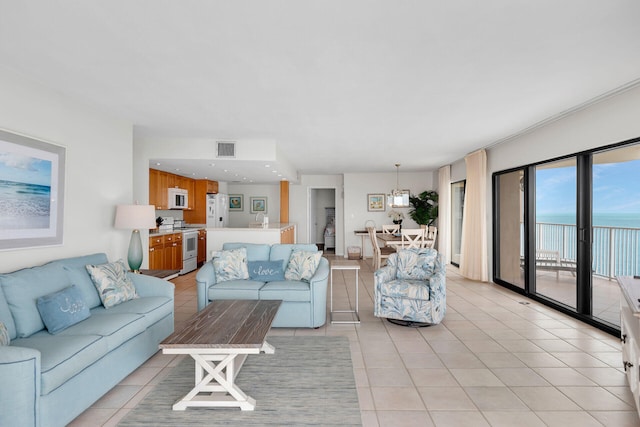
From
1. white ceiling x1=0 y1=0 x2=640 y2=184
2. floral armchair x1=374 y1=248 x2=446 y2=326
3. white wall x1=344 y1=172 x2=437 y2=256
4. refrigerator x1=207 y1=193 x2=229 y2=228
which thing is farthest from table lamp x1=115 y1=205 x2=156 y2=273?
white wall x1=344 y1=172 x2=437 y2=256

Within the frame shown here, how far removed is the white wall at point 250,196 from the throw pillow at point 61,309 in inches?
303

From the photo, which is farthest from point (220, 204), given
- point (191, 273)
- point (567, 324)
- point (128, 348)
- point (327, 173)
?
point (567, 324)

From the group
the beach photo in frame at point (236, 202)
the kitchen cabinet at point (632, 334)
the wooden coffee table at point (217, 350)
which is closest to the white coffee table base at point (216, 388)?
the wooden coffee table at point (217, 350)

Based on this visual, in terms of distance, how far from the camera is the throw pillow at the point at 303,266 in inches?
159

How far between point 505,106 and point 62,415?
4.59 metres

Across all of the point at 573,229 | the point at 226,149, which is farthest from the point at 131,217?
the point at 573,229

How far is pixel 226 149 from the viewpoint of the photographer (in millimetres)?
5242

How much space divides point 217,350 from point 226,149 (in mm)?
3725

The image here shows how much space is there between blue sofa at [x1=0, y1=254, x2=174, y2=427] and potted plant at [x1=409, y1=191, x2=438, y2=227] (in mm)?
7102

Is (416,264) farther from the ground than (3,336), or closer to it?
farther from the ground

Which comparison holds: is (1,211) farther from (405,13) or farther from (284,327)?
(405,13)

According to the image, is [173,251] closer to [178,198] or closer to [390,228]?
[178,198]

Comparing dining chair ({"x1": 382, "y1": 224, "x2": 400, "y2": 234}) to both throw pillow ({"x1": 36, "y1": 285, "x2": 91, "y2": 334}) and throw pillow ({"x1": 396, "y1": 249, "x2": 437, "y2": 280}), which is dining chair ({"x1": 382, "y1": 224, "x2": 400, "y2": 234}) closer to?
throw pillow ({"x1": 396, "y1": 249, "x2": 437, "y2": 280})

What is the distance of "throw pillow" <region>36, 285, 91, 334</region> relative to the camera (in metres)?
2.35
